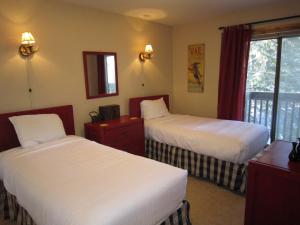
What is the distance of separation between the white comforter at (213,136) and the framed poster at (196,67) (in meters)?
1.05

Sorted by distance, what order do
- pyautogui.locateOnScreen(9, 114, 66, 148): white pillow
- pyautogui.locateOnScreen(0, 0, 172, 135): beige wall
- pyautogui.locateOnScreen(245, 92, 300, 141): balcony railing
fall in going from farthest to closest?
1. pyautogui.locateOnScreen(245, 92, 300, 141): balcony railing
2. pyautogui.locateOnScreen(0, 0, 172, 135): beige wall
3. pyautogui.locateOnScreen(9, 114, 66, 148): white pillow

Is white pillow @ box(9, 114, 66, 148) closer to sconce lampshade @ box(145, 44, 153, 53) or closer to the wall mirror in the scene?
the wall mirror

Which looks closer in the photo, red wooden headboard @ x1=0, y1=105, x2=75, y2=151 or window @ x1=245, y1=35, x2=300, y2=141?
red wooden headboard @ x1=0, y1=105, x2=75, y2=151

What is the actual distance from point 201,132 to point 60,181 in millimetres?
1847

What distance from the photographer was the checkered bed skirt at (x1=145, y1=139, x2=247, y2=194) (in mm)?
2467

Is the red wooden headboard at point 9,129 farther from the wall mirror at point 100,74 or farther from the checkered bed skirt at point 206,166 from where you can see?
the checkered bed skirt at point 206,166

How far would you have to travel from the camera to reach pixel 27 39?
7.72ft

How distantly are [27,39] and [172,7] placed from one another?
6.70 ft

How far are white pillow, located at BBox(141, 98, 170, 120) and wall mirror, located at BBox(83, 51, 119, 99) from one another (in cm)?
54

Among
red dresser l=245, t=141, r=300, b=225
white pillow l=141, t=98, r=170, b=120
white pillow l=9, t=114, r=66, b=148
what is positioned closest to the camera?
red dresser l=245, t=141, r=300, b=225

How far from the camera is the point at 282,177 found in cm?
149

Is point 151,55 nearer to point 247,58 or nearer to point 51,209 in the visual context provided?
point 247,58

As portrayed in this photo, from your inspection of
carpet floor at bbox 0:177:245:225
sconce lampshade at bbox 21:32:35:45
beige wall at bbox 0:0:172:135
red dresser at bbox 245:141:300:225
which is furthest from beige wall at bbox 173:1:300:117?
sconce lampshade at bbox 21:32:35:45

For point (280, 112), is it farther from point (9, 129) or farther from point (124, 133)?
point (9, 129)
